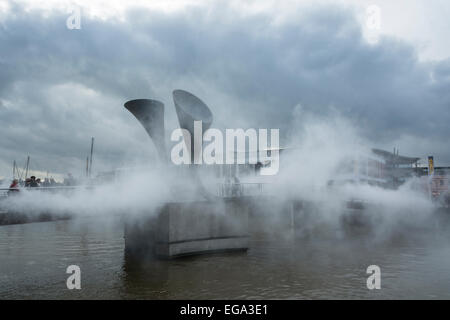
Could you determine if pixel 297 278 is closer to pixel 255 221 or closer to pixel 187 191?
pixel 187 191

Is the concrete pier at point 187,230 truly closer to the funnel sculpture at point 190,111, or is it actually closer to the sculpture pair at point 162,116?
the sculpture pair at point 162,116

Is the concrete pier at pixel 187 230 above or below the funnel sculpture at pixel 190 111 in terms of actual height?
below

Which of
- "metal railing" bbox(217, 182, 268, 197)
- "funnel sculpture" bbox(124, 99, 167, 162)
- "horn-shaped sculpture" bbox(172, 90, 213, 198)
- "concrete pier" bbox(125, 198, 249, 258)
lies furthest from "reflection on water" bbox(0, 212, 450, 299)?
"metal railing" bbox(217, 182, 268, 197)

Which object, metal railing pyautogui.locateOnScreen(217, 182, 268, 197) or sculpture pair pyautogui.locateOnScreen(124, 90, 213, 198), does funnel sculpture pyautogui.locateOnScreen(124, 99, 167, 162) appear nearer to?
sculpture pair pyautogui.locateOnScreen(124, 90, 213, 198)

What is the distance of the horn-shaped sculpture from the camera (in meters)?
17.0

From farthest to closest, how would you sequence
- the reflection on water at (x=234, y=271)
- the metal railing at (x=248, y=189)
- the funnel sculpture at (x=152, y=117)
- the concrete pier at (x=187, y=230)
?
the metal railing at (x=248, y=189) → the funnel sculpture at (x=152, y=117) → the concrete pier at (x=187, y=230) → the reflection on water at (x=234, y=271)

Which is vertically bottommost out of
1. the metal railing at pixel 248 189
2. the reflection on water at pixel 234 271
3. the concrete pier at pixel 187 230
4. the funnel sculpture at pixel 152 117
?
the reflection on water at pixel 234 271

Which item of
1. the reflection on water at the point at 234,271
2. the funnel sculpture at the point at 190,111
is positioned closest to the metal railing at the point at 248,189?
the reflection on water at the point at 234,271

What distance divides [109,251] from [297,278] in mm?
9138

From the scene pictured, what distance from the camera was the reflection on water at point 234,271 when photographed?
1042cm

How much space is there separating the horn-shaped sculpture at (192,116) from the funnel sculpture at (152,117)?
1096 mm

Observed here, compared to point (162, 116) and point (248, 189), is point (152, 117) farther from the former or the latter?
point (248, 189)

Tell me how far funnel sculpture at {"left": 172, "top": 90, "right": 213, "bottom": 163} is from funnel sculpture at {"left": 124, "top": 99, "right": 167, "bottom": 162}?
1.10 meters
